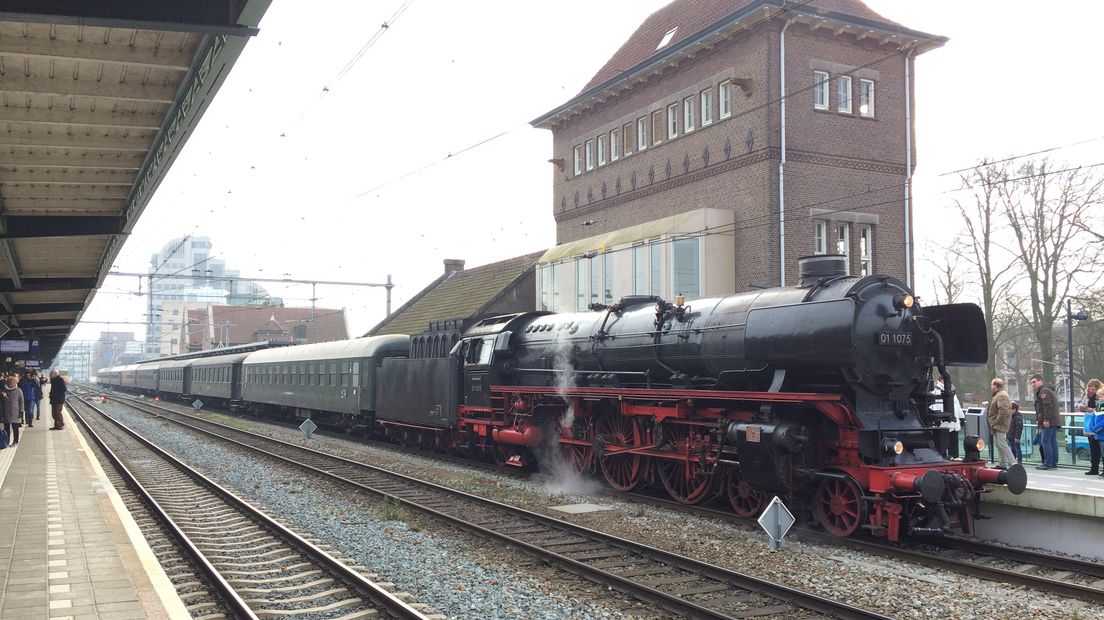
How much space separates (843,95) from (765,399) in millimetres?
17259

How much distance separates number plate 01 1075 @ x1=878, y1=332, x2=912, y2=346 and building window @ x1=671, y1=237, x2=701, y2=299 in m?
14.1

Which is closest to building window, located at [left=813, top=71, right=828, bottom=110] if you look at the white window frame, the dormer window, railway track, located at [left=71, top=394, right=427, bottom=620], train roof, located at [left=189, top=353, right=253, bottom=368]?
the white window frame

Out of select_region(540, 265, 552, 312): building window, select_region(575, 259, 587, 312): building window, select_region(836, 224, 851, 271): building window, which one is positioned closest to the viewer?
select_region(836, 224, 851, 271): building window

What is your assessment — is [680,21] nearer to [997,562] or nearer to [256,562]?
[997,562]

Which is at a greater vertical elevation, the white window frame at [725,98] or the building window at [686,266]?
the white window frame at [725,98]

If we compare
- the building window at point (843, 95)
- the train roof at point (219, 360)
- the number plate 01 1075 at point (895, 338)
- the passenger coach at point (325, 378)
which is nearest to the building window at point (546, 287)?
the passenger coach at point (325, 378)

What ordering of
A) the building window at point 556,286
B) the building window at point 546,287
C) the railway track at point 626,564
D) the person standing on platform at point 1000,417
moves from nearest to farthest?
the railway track at point 626,564
the person standing on platform at point 1000,417
the building window at point 556,286
the building window at point 546,287

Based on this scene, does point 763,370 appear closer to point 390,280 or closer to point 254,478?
point 254,478

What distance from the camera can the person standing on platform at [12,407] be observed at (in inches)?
753

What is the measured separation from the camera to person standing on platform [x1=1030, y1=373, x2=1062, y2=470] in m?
14.5

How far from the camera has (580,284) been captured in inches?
1165

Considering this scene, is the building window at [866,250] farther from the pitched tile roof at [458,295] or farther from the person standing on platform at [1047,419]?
the pitched tile roof at [458,295]

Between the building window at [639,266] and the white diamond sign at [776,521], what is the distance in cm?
1675

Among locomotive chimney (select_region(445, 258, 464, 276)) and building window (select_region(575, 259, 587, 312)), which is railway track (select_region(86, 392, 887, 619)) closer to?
building window (select_region(575, 259, 587, 312))
